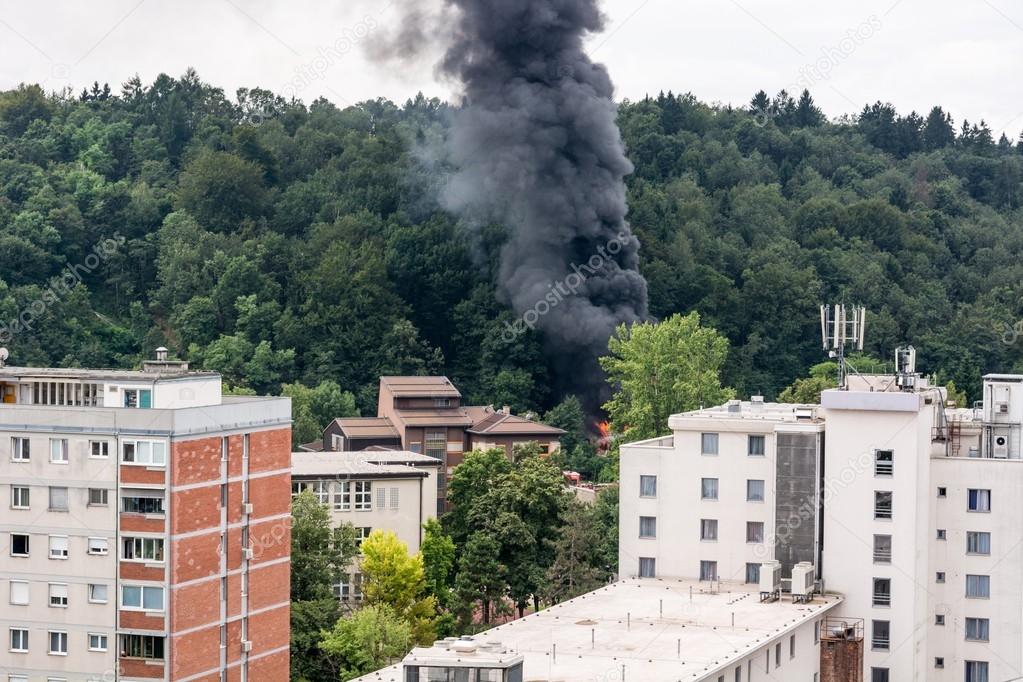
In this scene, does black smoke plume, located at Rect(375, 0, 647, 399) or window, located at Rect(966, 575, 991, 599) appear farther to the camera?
black smoke plume, located at Rect(375, 0, 647, 399)

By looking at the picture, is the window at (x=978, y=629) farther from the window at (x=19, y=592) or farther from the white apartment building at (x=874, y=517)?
the window at (x=19, y=592)

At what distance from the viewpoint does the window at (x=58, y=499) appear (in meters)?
56.1

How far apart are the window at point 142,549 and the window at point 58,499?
82.7 inches

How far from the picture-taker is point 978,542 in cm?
5969

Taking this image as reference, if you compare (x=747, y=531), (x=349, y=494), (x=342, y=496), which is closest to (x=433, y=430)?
(x=349, y=494)

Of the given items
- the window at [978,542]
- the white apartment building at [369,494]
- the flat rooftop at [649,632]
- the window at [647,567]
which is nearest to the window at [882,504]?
the flat rooftop at [649,632]

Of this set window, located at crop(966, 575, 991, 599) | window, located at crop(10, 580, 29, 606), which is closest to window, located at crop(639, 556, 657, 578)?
window, located at crop(966, 575, 991, 599)

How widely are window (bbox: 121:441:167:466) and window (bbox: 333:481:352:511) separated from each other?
70.9ft

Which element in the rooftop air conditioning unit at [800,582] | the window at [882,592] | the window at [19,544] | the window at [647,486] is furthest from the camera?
the window at [647,486]

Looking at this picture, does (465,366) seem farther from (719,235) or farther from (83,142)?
(83,142)

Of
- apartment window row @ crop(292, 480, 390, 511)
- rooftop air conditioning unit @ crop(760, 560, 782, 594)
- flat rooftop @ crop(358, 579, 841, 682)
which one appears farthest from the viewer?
apartment window row @ crop(292, 480, 390, 511)

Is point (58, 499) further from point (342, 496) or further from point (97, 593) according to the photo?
point (342, 496)

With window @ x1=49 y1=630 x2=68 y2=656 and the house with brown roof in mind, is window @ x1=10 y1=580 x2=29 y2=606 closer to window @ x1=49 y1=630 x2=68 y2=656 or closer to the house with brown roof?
window @ x1=49 y1=630 x2=68 y2=656

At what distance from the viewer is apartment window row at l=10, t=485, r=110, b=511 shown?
55.8 m
